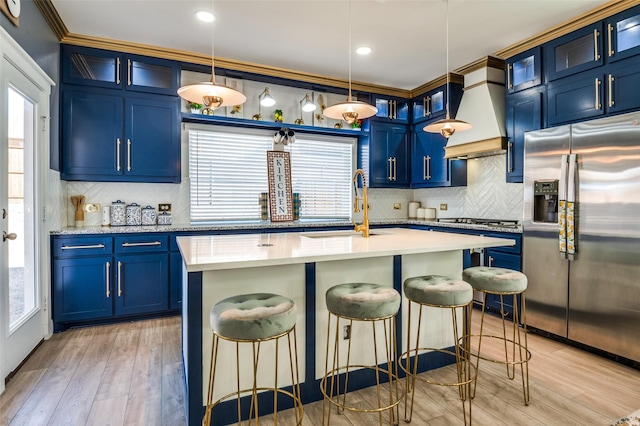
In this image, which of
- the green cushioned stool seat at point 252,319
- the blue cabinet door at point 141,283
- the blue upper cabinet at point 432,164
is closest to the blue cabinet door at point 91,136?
the blue cabinet door at point 141,283

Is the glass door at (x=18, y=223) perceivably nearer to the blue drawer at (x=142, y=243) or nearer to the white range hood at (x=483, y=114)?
the blue drawer at (x=142, y=243)

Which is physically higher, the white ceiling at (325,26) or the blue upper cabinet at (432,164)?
the white ceiling at (325,26)

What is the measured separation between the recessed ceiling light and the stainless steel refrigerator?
3.04 m

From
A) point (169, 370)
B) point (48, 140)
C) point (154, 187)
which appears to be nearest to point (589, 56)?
point (169, 370)

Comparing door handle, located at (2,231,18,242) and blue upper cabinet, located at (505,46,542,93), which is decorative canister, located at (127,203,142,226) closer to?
door handle, located at (2,231,18,242)

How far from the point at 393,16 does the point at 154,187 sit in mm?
3082

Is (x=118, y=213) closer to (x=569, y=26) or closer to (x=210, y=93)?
(x=210, y=93)

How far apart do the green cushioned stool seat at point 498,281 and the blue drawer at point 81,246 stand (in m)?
3.22

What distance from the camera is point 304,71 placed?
14.9ft

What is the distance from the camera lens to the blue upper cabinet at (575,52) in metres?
3.03

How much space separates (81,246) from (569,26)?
486 centimetres

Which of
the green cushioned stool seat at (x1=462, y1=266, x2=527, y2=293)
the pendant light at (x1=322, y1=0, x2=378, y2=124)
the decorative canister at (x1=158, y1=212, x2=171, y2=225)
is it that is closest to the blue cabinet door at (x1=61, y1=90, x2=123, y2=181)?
the decorative canister at (x1=158, y1=212, x2=171, y2=225)

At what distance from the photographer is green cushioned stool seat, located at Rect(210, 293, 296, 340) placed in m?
1.53

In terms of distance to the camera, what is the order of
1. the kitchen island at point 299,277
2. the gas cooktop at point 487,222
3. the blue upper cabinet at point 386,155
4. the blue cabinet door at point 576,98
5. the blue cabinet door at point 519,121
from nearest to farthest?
the kitchen island at point 299,277 < the blue cabinet door at point 576,98 < the blue cabinet door at point 519,121 < the gas cooktop at point 487,222 < the blue upper cabinet at point 386,155
